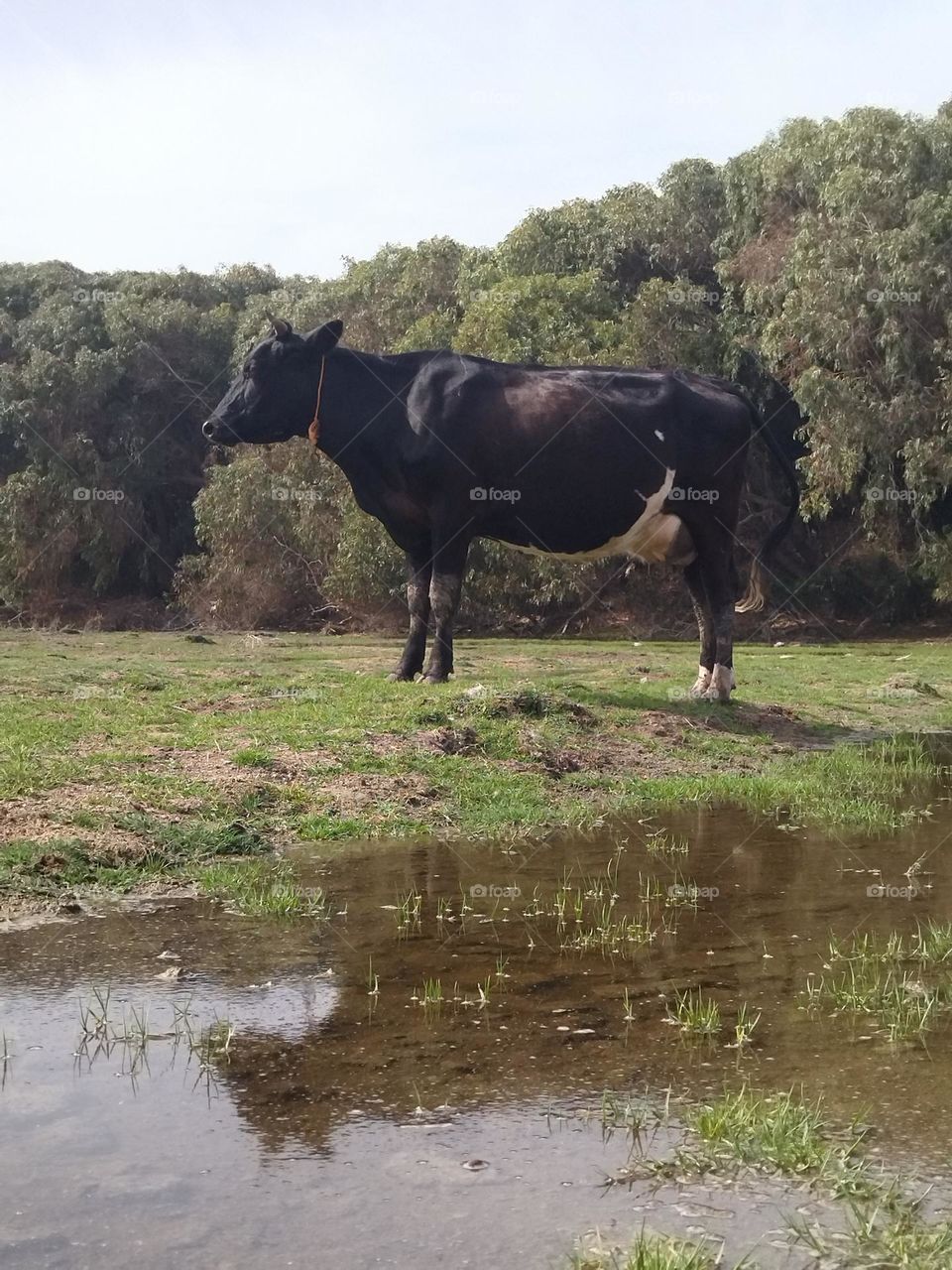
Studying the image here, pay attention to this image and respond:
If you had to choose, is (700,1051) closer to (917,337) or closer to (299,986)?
(299,986)

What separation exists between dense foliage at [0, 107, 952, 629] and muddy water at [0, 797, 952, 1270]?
66.8ft

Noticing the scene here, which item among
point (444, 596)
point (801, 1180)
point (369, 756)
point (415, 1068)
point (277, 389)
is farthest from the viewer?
point (277, 389)

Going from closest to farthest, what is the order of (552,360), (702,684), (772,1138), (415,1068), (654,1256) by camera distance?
(654,1256) < (772,1138) < (415,1068) < (702,684) < (552,360)

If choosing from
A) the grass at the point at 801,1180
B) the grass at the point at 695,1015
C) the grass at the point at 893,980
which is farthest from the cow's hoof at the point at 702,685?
the grass at the point at 801,1180

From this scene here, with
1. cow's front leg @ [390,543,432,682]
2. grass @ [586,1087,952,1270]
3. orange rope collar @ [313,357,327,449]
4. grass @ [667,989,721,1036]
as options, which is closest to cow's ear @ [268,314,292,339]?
orange rope collar @ [313,357,327,449]

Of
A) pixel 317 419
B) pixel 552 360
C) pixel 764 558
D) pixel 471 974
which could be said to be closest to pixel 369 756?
pixel 471 974

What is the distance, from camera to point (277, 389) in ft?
51.9

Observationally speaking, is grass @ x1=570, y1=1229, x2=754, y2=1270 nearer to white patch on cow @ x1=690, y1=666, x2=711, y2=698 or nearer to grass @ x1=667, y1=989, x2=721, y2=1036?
grass @ x1=667, y1=989, x2=721, y2=1036

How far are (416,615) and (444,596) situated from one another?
16.8 inches

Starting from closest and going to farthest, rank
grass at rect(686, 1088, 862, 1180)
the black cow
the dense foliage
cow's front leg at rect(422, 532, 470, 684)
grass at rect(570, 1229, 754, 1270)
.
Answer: grass at rect(570, 1229, 754, 1270) < grass at rect(686, 1088, 862, 1180) < cow's front leg at rect(422, 532, 470, 684) < the black cow < the dense foliage

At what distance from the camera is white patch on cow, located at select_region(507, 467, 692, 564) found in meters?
15.2

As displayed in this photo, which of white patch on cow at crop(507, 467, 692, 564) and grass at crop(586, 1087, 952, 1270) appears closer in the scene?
grass at crop(586, 1087, 952, 1270)

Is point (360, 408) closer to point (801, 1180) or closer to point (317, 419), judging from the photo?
point (317, 419)

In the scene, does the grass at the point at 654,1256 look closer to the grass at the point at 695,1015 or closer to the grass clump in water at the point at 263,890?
the grass at the point at 695,1015
